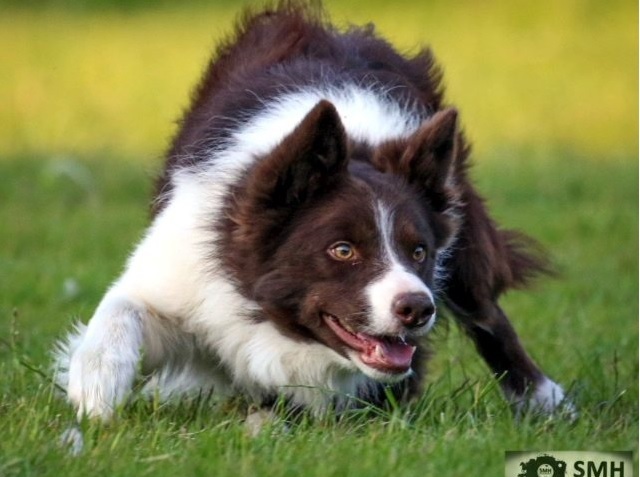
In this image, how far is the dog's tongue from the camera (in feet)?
18.7

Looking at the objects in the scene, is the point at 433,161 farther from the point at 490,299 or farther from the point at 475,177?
the point at 475,177

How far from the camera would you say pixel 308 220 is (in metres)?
5.77

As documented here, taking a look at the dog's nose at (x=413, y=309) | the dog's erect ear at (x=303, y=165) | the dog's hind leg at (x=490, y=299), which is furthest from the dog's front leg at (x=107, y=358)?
the dog's hind leg at (x=490, y=299)

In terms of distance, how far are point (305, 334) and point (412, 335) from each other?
505 mm

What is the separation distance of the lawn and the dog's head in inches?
14.6

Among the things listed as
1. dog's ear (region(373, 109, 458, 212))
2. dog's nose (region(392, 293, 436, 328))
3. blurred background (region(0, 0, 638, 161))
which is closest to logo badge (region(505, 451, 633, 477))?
dog's nose (region(392, 293, 436, 328))

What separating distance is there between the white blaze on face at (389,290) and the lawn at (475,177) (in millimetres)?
374

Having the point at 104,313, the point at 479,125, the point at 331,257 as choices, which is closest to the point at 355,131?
the point at 331,257

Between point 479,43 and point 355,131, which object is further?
point 479,43

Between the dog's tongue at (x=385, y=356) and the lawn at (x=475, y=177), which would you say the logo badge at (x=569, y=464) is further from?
the dog's tongue at (x=385, y=356)

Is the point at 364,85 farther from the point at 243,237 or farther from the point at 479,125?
the point at 479,125

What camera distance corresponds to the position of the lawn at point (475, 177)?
5.12m

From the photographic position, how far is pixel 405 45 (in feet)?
44.7

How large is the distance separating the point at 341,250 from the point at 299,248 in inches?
7.1
